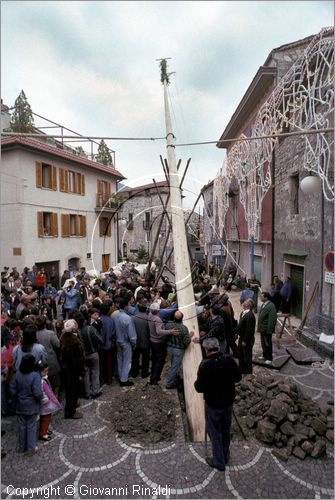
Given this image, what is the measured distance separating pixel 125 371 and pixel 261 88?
548 inches

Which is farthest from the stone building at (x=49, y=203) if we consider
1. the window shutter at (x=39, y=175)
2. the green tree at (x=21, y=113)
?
the green tree at (x=21, y=113)

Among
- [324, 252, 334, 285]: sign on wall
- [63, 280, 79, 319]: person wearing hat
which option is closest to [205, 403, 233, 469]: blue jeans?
[324, 252, 334, 285]: sign on wall

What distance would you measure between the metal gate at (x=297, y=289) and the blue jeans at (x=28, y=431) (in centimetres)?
922

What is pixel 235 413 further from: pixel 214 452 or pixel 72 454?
pixel 72 454

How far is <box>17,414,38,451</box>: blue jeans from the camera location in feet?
12.9

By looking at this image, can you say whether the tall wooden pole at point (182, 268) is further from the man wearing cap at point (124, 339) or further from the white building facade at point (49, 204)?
the white building facade at point (49, 204)

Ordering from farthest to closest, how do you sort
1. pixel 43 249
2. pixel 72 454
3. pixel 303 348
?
pixel 43 249 < pixel 303 348 < pixel 72 454

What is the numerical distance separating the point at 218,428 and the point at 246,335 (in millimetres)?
2681

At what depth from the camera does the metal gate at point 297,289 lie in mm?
10109

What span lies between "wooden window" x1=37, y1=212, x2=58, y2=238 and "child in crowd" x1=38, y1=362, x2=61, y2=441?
1336cm

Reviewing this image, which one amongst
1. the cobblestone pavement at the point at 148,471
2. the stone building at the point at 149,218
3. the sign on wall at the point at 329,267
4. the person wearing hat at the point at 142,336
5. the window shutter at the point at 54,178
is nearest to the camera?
the cobblestone pavement at the point at 148,471

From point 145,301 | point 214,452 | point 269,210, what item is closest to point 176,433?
point 214,452

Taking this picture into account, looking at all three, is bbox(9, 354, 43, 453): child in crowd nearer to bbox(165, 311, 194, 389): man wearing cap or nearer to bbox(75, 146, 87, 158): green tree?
bbox(165, 311, 194, 389): man wearing cap

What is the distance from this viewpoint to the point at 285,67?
11758 mm
